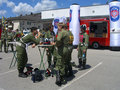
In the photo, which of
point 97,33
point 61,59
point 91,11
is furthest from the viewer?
point 91,11

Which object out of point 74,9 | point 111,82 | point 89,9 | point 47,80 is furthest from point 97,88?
point 89,9

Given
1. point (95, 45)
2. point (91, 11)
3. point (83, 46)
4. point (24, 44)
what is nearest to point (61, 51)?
point (24, 44)

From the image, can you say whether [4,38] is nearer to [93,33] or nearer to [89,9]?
[93,33]

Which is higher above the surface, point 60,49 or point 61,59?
point 60,49

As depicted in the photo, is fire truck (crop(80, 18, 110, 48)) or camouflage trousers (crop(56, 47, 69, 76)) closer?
camouflage trousers (crop(56, 47, 69, 76))

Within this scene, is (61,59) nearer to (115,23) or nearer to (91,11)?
(115,23)

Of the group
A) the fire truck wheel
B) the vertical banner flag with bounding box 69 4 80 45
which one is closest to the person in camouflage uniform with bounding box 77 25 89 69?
the vertical banner flag with bounding box 69 4 80 45

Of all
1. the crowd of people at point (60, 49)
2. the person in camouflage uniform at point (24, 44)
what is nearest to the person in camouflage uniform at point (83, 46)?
the crowd of people at point (60, 49)

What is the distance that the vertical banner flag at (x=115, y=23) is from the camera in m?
12.0

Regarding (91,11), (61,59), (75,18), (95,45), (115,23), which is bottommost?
(95,45)

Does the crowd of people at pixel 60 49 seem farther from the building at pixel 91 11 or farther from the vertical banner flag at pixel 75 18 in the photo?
the building at pixel 91 11

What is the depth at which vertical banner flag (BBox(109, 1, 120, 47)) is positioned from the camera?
12039 millimetres

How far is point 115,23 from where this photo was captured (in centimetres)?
1211

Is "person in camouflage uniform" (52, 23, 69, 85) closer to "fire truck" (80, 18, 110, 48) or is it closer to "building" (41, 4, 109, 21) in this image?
"fire truck" (80, 18, 110, 48)
